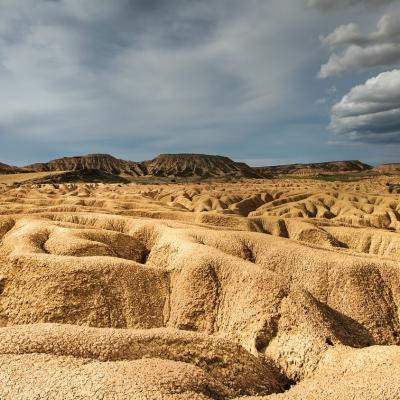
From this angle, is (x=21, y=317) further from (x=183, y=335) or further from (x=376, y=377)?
(x=376, y=377)

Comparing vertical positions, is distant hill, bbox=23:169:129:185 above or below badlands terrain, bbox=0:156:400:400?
above

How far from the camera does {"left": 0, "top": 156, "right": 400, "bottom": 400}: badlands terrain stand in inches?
504

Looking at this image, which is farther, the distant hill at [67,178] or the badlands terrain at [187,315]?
the distant hill at [67,178]

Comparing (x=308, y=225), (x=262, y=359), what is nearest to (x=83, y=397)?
(x=262, y=359)

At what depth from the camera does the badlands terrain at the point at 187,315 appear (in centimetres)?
1279

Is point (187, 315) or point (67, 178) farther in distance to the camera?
point (67, 178)

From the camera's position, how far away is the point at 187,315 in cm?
2473

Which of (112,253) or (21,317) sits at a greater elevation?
(112,253)

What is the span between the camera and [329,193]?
383 feet

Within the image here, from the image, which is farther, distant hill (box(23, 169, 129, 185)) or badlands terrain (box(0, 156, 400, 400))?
distant hill (box(23, 169, 129, 185))

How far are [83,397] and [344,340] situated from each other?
1611cm

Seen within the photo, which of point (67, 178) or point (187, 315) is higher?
point (67, 178)

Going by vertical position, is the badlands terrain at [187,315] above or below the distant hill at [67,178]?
below

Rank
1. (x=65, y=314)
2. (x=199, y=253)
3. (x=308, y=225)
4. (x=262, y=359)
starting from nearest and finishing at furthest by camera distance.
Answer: (x=262, y=359), (x=65, y=314), (x=199, y=253), (x=308, y=225)
